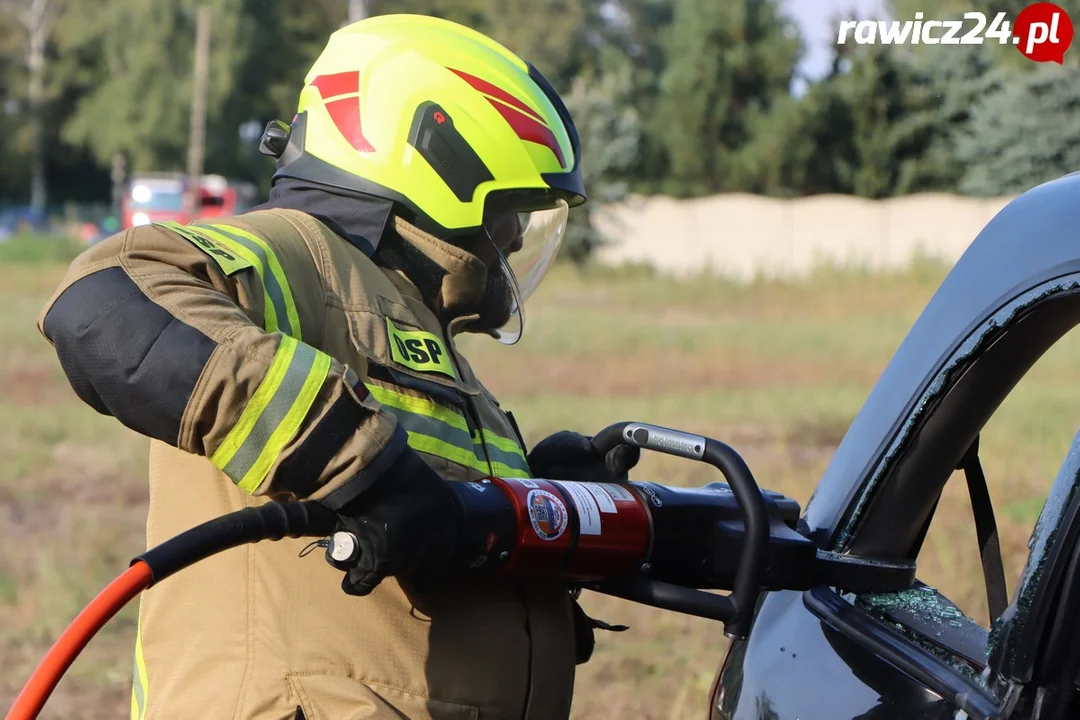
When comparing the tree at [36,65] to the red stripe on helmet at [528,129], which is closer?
the red stripe on helmet at [528,129]

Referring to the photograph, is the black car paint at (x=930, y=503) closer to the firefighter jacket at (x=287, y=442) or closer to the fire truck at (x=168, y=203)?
the firefighter jacket at (x=287, y=442)

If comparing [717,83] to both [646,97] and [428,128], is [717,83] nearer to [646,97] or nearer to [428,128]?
[646,97]

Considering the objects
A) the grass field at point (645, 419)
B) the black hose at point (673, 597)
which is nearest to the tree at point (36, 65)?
the grass field at point (645, 419)

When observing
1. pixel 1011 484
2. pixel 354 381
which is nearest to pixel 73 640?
pixel 354 381

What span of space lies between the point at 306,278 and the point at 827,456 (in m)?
6.04

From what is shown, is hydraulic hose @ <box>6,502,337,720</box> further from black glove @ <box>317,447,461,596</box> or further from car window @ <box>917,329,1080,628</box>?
car window @ <box>917,329,1080,628</box>

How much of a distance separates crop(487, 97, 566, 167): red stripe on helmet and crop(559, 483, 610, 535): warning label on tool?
0.61 m

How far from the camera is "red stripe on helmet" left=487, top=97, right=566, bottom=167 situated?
78.9 inches

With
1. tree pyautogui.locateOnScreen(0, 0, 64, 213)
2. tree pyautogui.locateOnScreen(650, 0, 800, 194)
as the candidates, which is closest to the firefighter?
tree pyautogui.locateOnScreen(650, 0, 800, 194)

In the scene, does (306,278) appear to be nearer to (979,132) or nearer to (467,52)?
(467,52)

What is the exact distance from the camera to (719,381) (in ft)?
37.7

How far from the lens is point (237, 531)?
56.6 inches

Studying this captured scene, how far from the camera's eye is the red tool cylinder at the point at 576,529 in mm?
1579

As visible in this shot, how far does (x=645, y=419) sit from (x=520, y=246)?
694cm
